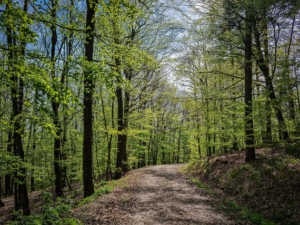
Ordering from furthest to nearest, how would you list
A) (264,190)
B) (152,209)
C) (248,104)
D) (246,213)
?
(248,104)
(264,190)
(152,209)
(246,213)

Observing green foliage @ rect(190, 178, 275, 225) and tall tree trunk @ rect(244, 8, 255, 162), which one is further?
tall tree trunk @ rect(244, 8, 255, 162)

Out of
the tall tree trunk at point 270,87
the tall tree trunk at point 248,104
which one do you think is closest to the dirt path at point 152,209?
the tall tree trunk at point 248,104

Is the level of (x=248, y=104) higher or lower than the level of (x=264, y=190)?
higher

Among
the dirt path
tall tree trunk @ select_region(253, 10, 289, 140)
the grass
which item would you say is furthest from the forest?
the dirt path

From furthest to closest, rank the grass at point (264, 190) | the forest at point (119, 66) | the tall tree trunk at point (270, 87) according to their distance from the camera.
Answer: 1. the tall tree trunk at point (270, 87)
2. the grass at point (264, 190)
3. the forest at point (119, 66)

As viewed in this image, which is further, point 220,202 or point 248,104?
point 248,104

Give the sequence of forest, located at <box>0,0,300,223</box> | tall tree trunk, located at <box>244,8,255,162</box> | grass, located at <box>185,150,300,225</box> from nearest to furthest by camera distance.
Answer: forest, located at <box>0,0,300,223</box>, grass, located at <box>185,150,300,225</box>, tall tree trunk, located at <box>244,8,255,162</box>

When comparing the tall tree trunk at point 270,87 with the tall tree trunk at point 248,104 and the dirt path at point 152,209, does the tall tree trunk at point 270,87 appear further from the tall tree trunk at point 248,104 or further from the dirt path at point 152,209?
the dirt path at point 152,209

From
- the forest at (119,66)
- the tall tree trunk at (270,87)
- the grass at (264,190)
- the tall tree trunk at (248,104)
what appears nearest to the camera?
the forest at (119,66)

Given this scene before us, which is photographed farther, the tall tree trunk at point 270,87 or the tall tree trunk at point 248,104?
the tall tree trunk at point 248,104

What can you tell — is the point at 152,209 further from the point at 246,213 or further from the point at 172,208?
the point at 246,213

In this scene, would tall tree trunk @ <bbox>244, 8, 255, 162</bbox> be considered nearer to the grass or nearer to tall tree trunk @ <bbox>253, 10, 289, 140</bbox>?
tall tree trunk @ <bbox>253, 10, 289, 140</bbox>

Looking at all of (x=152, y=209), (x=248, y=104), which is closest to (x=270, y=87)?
(x=248, y=104)

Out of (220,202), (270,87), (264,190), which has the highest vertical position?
(270,87)
